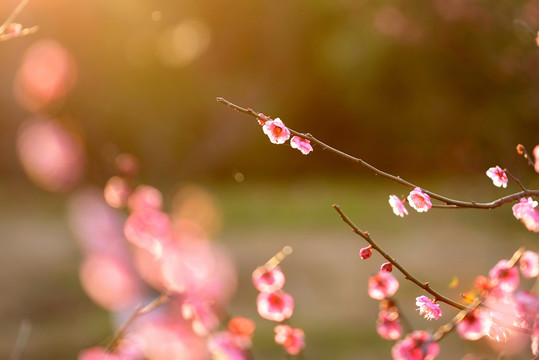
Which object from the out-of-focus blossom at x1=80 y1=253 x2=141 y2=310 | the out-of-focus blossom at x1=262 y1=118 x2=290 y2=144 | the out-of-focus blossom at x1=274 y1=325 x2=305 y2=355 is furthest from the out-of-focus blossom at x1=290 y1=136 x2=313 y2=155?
the out-of-focus blossom at x1=80 y1=253 x2=141 y2=310

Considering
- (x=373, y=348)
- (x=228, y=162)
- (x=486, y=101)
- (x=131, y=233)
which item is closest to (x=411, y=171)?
(x=228, y=162)

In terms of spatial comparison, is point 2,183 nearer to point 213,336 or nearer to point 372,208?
point 372,208

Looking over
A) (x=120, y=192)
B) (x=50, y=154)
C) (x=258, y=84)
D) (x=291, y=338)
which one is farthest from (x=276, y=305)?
(x=50, y=154)

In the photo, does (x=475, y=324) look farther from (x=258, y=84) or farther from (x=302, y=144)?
(x=258, y=84)

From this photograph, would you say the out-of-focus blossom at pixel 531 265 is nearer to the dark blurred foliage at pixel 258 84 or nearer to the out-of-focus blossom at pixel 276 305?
the out-of-focus blossom at pixel 276 305

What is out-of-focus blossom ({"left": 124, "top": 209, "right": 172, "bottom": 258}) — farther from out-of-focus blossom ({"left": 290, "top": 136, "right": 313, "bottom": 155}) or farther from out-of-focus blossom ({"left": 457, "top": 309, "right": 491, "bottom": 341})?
out-of-focus blossom ({"left": 457, "top": 309, "right": 491, "bottom": 341})

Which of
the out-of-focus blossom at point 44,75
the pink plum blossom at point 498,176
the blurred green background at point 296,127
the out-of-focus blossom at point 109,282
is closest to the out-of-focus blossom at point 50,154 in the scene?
the blurred green background at point 296,127
